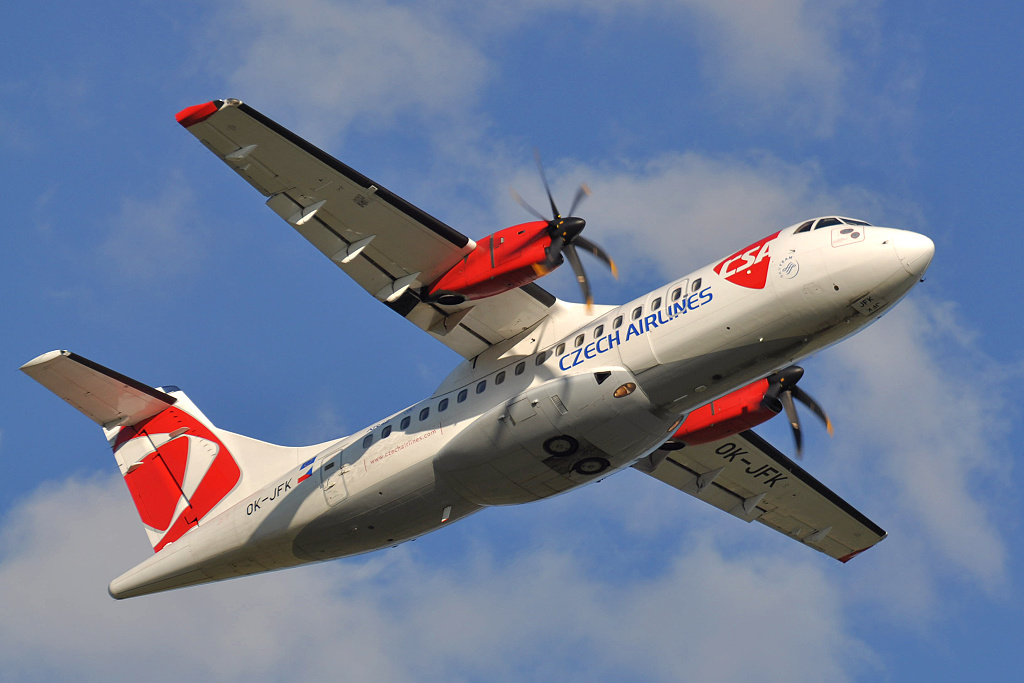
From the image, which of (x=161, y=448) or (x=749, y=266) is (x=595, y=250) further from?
(x=161, y=448)

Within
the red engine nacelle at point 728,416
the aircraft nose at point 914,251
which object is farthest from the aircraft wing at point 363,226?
the aircraft nose at point 914,251

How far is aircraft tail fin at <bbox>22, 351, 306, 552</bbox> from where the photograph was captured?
21500mm

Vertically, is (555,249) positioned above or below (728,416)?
above

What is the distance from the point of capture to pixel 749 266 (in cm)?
1669

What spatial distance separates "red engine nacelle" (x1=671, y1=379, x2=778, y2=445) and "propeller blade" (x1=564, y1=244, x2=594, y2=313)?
3138 mm

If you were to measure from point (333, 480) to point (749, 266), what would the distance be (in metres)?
8.21

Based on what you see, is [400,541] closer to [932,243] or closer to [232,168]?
[232,168]

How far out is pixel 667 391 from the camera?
55.8 ft

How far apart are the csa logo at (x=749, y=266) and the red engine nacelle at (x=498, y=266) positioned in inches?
112

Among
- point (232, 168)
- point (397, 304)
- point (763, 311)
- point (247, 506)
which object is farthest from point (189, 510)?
point (763, 311)

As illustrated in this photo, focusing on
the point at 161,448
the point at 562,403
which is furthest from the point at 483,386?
the point at 161,448

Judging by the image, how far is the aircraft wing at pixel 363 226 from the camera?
1678 cm

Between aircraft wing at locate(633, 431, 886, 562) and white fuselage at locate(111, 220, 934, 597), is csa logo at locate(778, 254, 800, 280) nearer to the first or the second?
white fuselage at locate(111, 220, 934, 597)

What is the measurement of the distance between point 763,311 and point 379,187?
6403mm
